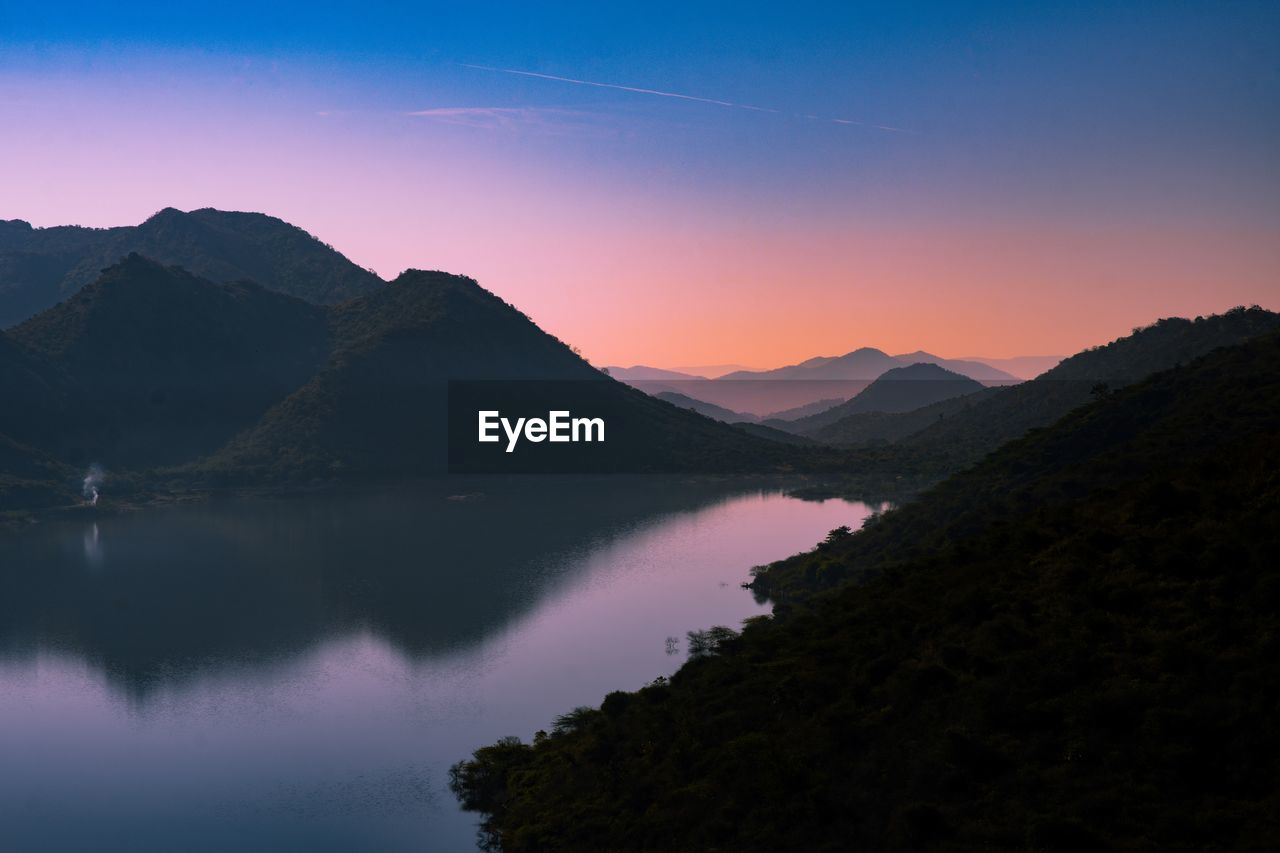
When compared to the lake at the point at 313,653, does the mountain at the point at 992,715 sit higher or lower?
higher

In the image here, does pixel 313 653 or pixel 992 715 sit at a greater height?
pixel 992 715

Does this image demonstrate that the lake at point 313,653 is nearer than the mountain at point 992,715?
No

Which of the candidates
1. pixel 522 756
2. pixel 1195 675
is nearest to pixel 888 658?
pixel 1195 675

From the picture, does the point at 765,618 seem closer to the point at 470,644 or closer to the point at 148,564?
the point at 470,644

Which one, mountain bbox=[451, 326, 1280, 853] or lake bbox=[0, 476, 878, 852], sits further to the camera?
lake bbox=[0, 476, 878, 852]

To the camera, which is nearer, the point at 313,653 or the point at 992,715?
the point at 992,715
